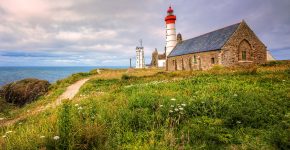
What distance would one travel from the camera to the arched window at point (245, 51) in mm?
29797

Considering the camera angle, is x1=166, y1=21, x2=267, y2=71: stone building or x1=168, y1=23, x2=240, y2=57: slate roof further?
x1=168, y1=23, x2=240, y2=57: slate roof

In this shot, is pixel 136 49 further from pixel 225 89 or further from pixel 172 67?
pixel 225 89

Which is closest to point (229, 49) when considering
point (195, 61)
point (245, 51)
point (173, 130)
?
point (245, 51)

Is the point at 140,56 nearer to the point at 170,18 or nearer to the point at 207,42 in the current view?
the point at 170,18

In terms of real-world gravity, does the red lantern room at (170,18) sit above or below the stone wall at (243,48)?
above

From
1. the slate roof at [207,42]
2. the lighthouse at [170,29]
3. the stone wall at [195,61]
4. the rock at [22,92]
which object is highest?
the lighthouse at [170,29]

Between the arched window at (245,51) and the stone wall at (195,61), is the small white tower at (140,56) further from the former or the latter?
the arched window at (245,51)

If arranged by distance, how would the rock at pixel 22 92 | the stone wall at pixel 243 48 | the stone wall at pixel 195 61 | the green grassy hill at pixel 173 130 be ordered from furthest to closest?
the stone wall at pixel 195 61, the stone wall at pixel 243 48, the rock at pixel 22 92, the green grassy hill at pixel 173 130

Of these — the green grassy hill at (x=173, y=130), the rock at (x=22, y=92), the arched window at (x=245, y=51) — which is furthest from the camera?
the arched window at (x=245, y=51)

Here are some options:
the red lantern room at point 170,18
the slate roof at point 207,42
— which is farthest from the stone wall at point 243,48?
the red lantern room at point 170,18

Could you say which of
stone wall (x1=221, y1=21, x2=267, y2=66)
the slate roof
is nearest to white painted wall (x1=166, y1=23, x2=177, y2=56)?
the slate roof

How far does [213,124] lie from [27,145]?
452 centimetres

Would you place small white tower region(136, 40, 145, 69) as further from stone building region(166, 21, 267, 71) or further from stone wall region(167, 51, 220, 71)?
stone building region(166, 21, 267, 71)

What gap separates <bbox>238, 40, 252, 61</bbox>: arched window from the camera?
97.8 feet
